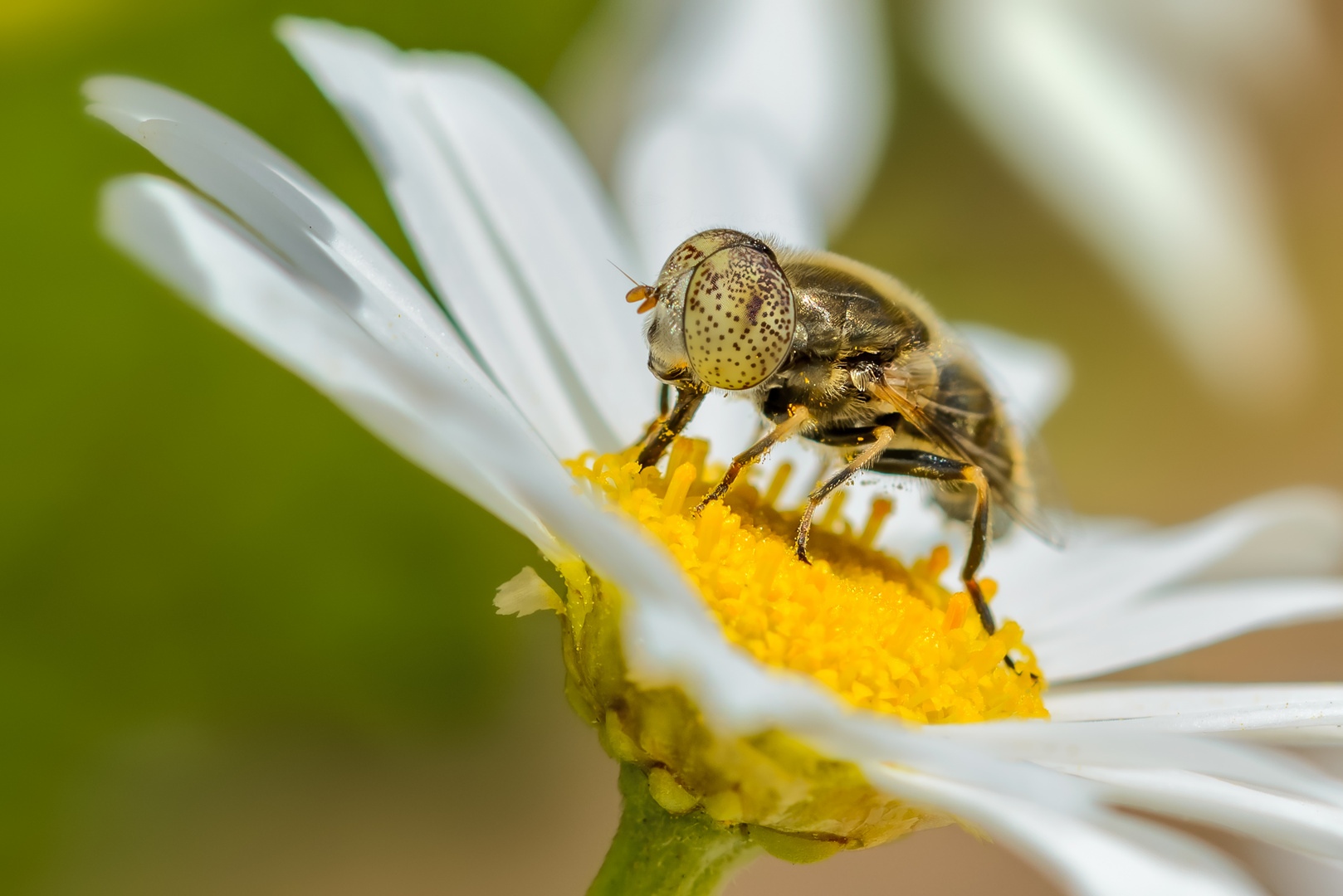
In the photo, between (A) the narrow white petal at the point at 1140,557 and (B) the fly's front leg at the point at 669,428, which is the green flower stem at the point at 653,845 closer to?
(B) the fly's front leg at the point at 669,428

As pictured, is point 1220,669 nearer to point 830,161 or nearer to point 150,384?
point 830,161

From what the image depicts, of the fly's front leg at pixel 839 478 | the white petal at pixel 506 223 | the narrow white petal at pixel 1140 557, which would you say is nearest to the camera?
the fly's front leg at pixel 839 478

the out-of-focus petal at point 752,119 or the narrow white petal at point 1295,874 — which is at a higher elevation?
the out-of-focus petal at point 752,119

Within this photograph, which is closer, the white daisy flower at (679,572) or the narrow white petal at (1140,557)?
the white daisy flower at (679,572)

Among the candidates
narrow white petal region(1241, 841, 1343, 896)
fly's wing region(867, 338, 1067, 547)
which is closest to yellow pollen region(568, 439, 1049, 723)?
fly's wing region(867, 338, 1067, 547)

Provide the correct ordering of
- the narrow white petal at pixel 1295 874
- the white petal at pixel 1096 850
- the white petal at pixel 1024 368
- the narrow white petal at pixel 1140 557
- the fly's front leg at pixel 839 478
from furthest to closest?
the white petal at pixel 1024 368, the narrow white petal at pixel 1295 874, the narrow white petal at pixel 1140 557, the fly's front leg at pixel 839 478, the white petal at pixel 1096 850

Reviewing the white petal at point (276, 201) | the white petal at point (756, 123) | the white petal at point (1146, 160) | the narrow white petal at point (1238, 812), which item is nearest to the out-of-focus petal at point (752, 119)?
the white petal at point (756, 123)

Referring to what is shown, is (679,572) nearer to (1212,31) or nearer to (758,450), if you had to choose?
(758,450)

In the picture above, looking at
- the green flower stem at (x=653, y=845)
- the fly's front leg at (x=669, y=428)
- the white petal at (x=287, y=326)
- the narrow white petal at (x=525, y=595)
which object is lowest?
the green flower stem at (x=653, y=845)
